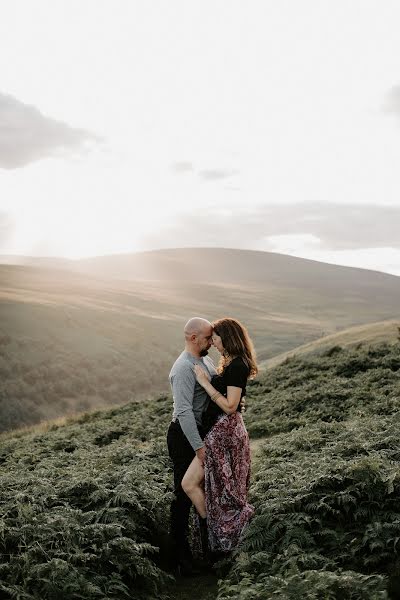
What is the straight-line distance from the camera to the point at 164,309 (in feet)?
360

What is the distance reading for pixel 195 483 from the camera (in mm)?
8164

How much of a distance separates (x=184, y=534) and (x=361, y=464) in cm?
256

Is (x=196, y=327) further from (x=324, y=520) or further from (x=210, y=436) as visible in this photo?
(x=324, y=520)

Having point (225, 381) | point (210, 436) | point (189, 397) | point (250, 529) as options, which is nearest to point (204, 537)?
point (250, 529)

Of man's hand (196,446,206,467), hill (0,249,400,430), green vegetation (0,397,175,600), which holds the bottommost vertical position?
hill (0,249,400,430)

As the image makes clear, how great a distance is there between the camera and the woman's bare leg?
8141 millimetres

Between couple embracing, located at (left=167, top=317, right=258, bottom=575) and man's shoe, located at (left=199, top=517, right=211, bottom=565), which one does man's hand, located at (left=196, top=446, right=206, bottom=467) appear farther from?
man's shoe, located at (left=199, top=517, right=211, bottom=565)

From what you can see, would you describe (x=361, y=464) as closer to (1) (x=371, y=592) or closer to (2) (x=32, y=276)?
(1) (x=371, y=592)

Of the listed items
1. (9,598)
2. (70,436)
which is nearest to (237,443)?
(9,598)

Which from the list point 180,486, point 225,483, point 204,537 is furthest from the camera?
point 204,537

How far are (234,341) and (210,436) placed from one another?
1.27m

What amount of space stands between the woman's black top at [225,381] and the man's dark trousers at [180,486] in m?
0.20

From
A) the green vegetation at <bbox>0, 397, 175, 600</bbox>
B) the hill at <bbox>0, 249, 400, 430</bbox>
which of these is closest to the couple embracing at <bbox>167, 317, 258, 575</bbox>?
the green vegetation at <bbox>0, 397, 175, 600</bbox>

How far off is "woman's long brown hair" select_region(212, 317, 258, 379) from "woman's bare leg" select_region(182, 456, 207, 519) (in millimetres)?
1359
